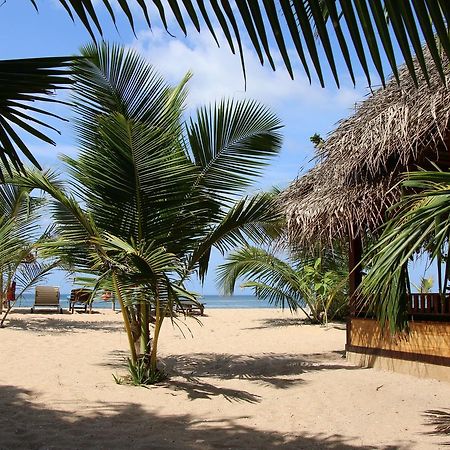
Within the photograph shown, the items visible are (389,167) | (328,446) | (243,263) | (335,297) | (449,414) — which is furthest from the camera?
(335,297)

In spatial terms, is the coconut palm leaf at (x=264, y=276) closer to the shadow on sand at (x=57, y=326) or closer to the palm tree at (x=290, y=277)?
the palm tree at (x=290, y=277)

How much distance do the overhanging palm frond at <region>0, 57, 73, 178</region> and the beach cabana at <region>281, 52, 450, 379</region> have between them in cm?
470

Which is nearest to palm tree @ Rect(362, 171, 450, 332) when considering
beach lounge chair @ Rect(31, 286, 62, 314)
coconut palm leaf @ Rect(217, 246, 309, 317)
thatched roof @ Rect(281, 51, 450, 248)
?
thatched roof @ Rect(281, 51, 450, 248)

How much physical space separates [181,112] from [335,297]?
9.03 m

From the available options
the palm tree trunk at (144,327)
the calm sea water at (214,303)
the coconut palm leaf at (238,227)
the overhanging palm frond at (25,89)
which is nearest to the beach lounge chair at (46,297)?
the calm sea water at (214,303)

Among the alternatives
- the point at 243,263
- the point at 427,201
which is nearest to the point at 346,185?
the point at 427,201

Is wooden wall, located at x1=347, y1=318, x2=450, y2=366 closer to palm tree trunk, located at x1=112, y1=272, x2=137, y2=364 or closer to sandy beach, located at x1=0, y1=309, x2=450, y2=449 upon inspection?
sandy beach, located at x1=0, y1=309, x2=450, y2=449

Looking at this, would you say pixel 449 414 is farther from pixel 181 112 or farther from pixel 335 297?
pixel 335 297

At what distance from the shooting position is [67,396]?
19.0ft

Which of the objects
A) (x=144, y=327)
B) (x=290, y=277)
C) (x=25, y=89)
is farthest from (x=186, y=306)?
(x=290, y=277)

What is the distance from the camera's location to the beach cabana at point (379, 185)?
6.14 m

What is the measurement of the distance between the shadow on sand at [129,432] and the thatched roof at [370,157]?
9.72ft

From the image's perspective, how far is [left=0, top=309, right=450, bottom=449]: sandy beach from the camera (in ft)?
14.5

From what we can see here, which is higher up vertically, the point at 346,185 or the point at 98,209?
the point at 346,185
